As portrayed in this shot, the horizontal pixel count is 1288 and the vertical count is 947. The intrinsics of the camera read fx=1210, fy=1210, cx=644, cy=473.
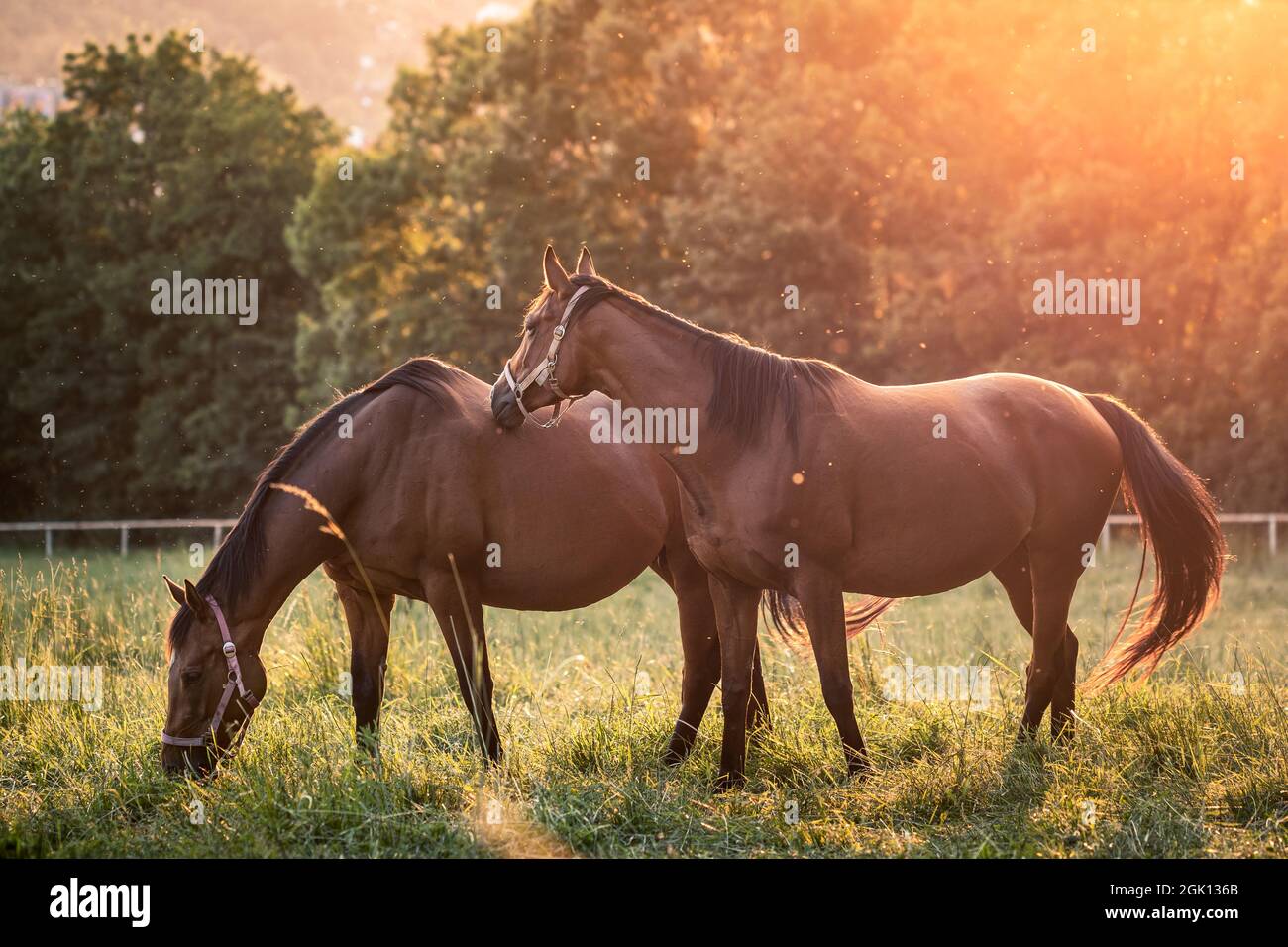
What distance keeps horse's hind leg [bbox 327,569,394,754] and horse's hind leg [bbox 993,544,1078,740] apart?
3571 mm

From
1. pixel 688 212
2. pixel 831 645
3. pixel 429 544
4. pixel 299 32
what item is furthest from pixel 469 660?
pixel 299 32

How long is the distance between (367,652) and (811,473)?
2.63 metres

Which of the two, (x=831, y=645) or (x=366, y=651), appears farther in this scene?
(x=366, y=651)

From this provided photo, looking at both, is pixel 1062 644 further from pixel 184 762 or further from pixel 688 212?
pixel 688 212

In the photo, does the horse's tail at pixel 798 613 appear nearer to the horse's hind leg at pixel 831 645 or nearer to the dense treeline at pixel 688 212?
the horse's hind leg at pixel 831 645

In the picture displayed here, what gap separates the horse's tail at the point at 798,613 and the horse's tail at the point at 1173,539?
53.0 inches

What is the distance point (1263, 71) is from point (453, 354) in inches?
636

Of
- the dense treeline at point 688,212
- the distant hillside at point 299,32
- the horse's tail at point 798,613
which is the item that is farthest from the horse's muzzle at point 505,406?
the distant hillside at point 299,32

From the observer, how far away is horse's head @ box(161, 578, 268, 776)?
233 inches

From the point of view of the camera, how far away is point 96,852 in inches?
208

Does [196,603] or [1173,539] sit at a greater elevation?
[1173,539]

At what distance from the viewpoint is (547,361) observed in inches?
236

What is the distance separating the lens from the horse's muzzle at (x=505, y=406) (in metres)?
6.12
